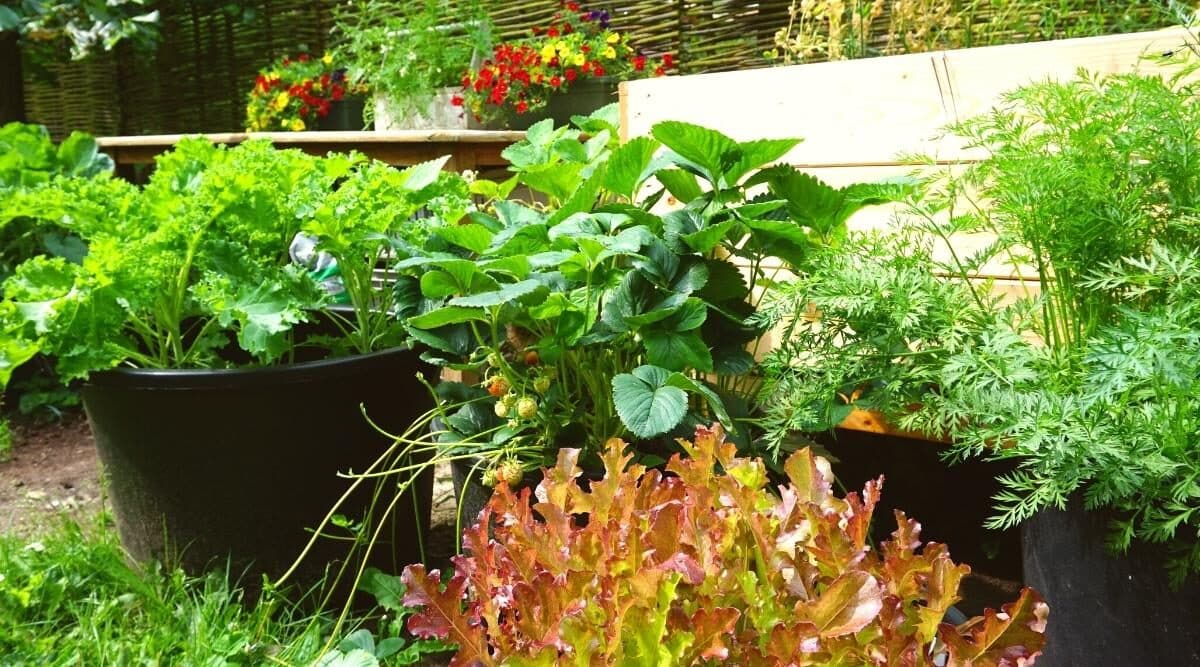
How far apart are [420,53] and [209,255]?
6.28ft

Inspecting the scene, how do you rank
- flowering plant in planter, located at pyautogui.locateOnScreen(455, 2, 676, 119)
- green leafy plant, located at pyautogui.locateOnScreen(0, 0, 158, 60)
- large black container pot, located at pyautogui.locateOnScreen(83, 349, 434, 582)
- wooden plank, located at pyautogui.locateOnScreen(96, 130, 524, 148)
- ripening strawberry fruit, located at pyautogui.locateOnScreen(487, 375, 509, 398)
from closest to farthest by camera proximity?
ripening strawberry fruit, located at pyautogui.locateOnScreen(487, 375, 509, 398) < large black container pot, located at pyautogui.locateOnScreen(83, 349, 434, 582) < wooden plank, located at pyautogui.locateOnScreen(96, 130, 524, 148) < flowering plant in planter, located at pyautogui.locateOnScreen(455, 2, 676, 119) < green leafy plant, located at pyautogui.locateOnScreen(0, 0, 158, 60)

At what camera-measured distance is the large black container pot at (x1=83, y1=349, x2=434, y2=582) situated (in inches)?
65.4

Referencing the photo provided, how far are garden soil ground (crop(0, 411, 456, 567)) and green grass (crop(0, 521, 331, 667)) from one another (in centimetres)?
23

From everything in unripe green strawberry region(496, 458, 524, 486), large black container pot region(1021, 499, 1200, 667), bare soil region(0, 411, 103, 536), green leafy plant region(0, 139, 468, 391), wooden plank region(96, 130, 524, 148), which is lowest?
bare soil region(0, 411, 103, 536)

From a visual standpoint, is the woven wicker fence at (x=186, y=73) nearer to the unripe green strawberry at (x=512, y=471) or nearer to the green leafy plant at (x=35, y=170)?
the green leafy plant at (x=35, y=170)

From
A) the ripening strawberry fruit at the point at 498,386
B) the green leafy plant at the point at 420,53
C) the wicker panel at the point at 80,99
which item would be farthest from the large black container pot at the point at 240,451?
the wicker panel at the point at 80,99

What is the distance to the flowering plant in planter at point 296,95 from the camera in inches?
163

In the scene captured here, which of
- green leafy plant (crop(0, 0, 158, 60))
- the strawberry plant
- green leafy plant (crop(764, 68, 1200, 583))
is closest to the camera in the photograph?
green leafy plant (crop(764, 68, 1200, 583))

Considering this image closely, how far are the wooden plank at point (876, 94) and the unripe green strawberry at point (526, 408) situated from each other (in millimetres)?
708

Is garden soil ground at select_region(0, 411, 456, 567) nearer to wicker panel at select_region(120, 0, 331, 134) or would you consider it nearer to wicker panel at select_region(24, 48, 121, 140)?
wicker panel at select_region(120, 0, 331, 134)

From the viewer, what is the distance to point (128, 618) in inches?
68.2

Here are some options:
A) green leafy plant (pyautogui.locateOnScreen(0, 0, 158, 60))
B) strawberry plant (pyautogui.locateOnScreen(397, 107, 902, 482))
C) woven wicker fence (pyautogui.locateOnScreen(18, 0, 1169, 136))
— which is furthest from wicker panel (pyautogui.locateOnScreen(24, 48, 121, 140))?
strawberry plant (pyautogui.locateOnScreen(397, 107, 902, 482))

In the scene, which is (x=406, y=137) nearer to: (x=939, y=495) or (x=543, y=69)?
(x=543, y=69)

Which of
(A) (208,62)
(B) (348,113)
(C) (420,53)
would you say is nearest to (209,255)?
(C) (420,53)
